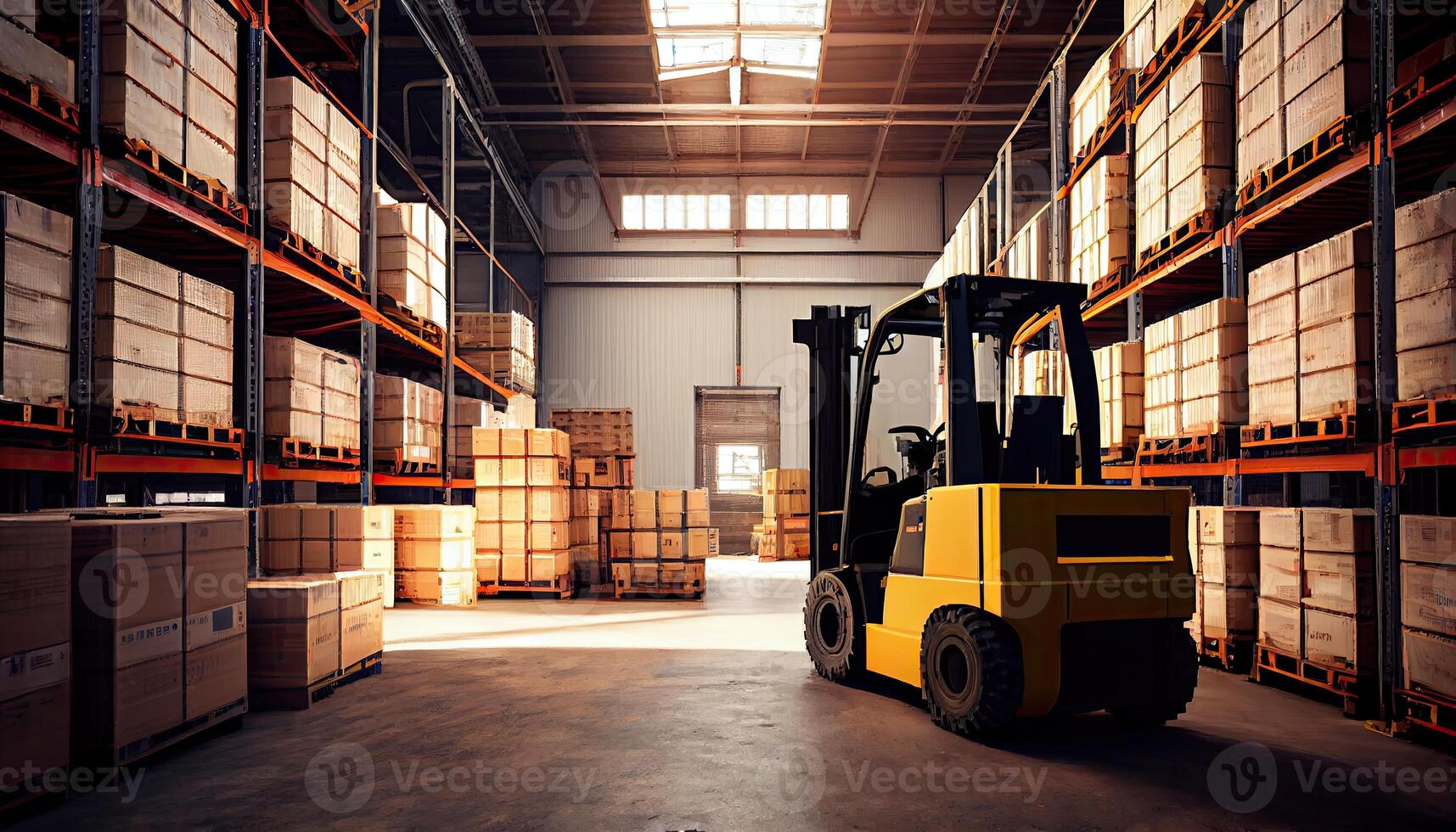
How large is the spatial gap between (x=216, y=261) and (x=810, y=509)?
18.0 feet

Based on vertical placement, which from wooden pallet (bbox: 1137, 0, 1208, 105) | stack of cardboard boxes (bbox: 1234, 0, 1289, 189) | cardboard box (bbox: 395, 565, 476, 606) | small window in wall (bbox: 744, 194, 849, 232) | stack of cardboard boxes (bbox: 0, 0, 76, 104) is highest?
small window in wall (bbox: 744, 194, 849, 232)

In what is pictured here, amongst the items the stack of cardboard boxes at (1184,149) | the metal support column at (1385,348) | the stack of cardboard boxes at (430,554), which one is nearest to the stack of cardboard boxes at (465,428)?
the stack of cardboard boxes at (430,554)

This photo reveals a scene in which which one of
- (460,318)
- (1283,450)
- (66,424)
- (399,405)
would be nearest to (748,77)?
(460,318)

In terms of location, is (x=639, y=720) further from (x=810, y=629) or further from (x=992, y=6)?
(x=992, y=6)

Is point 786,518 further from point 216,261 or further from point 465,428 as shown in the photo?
point 216,261

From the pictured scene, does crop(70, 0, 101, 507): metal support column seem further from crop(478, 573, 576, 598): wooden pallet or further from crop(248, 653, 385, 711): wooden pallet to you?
crop(478, 573, 576, 598): wooden pallet

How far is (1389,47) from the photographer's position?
198 inches

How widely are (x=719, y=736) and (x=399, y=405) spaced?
7.22 meters

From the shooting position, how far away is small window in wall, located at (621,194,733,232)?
825 inches

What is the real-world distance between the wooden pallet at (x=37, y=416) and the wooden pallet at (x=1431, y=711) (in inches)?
291

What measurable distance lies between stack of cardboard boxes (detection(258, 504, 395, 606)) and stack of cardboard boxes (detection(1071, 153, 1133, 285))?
7.87 metres

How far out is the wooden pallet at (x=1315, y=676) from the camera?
5.21 metres

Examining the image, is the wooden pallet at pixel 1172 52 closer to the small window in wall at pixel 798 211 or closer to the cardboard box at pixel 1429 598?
the cardboard box at pixel 1429 598

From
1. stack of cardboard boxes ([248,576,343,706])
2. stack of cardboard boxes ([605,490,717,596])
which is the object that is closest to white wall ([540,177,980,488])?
stack of cardboard boxes ([605,490,717,596])
